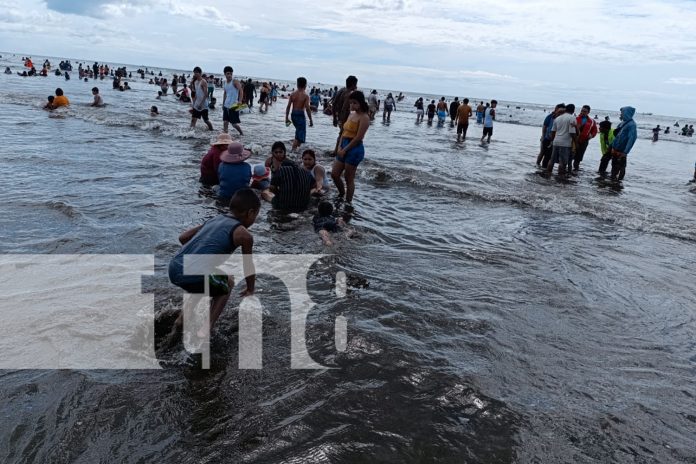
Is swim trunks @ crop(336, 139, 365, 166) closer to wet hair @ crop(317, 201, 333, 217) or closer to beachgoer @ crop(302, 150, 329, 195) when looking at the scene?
beachgoer @ crop(302, 150, 329, 195)

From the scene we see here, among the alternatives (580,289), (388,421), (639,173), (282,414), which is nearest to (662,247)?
(580,289)

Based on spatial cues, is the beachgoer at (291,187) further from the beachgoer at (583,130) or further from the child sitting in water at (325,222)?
the beachgoer at (583,130)

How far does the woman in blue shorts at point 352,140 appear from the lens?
7.37 meters

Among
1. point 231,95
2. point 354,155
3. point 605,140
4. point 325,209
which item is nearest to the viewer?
point 325,209

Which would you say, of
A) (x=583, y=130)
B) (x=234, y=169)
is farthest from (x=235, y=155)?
(x=583, y=130)

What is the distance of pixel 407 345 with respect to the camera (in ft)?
12.6

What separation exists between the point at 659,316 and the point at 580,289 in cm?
79

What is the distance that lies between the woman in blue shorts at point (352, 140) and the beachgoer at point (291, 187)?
0.79 m

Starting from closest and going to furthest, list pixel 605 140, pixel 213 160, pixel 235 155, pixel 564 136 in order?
pixel 235 155, pixel 213 160, pixel 564 136, pixel 605 140

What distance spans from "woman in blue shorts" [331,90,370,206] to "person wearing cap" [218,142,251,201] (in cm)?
175
